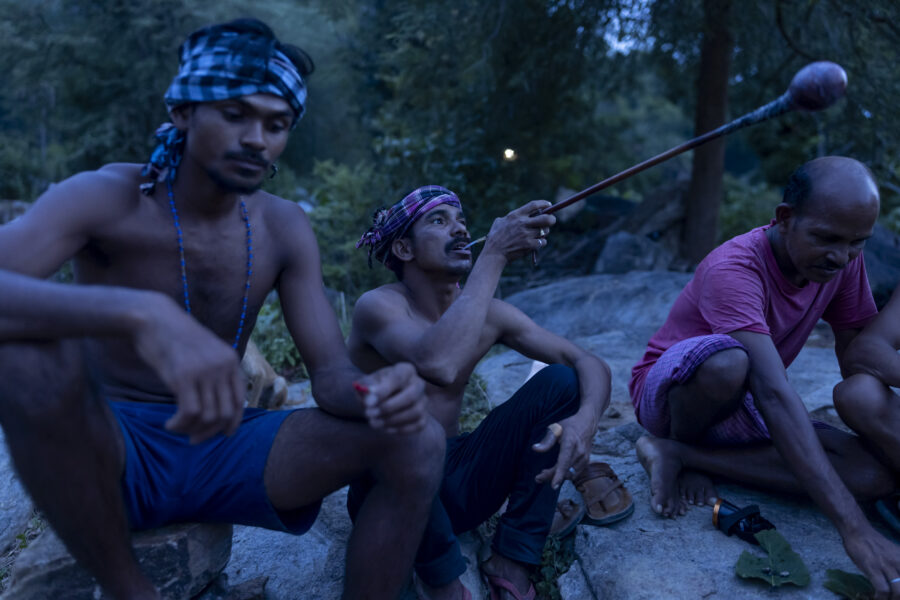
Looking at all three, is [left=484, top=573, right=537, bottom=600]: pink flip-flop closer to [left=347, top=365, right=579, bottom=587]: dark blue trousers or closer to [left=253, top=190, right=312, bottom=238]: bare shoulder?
[left=347, top=365, right=579, bottom=587]: dark blue trousers

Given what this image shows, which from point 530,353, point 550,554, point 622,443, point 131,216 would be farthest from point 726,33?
point 131,216

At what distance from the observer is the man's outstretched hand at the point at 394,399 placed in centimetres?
164

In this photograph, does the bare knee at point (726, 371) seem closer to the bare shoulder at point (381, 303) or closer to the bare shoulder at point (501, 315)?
the bare shoulder at point (501, 315)

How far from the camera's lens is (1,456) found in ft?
9.86

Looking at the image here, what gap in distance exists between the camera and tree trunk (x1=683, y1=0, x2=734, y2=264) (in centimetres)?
694

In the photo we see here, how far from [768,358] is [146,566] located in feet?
6.36

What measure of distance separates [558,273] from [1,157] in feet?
33.3

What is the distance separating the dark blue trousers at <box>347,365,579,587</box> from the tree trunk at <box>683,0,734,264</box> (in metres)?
5.07

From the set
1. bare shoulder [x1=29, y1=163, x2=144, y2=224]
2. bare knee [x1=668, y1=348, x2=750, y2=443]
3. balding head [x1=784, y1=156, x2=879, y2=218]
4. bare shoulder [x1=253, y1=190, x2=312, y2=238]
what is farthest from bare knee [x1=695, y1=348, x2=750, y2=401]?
bare shoulder [x1=29, y1=163, x2=144, y2=224]

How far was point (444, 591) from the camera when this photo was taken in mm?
2234

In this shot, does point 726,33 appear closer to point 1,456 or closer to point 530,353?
point 530,353

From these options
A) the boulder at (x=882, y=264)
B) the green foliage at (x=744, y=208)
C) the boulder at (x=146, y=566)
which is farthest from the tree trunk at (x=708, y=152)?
the boulder at (x=146, y=566)

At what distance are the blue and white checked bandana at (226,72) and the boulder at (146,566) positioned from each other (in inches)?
36.6

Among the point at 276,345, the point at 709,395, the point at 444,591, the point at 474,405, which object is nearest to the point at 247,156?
the point at 444,591
